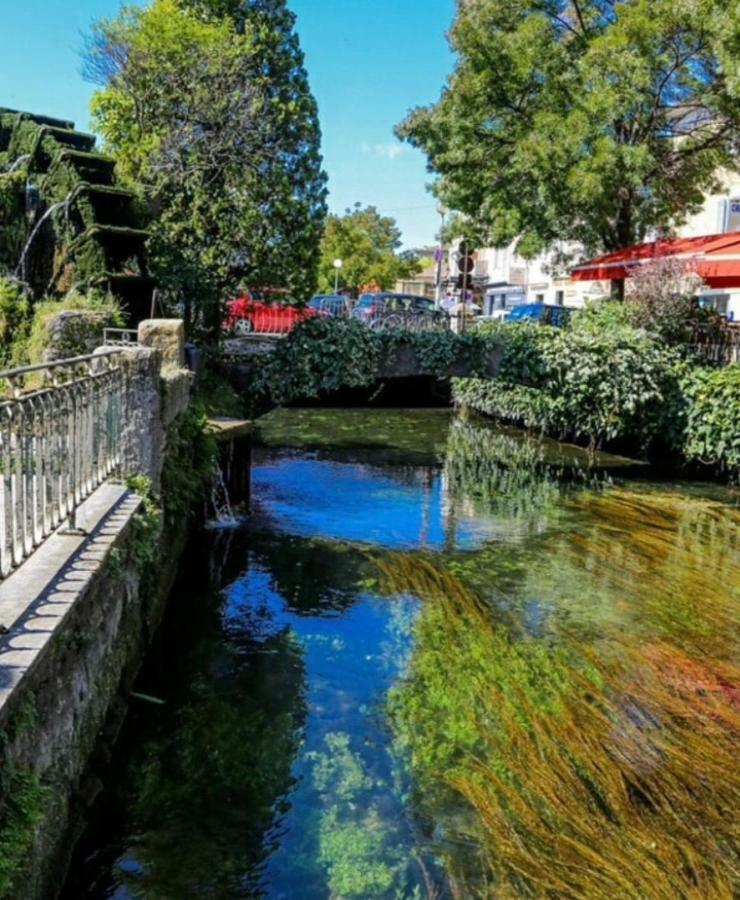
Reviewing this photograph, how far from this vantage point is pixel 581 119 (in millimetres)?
15711

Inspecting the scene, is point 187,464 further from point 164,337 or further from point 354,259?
point 354,259

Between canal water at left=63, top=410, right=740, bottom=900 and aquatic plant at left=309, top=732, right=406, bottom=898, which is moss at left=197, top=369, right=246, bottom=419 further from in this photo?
aquatic plant at left=309, top=732, right=406, bottom=898

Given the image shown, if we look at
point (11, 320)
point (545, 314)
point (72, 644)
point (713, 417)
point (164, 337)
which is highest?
point (545, 314)

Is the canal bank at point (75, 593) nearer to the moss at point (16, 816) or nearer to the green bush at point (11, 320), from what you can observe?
the moss at point (16, 816)

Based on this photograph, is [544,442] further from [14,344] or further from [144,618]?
[144,618]

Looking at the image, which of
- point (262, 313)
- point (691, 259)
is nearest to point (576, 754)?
point (691, 259)

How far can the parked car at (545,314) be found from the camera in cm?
1842

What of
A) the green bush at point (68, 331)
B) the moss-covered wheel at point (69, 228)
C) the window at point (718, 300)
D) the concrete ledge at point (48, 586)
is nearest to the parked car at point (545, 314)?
the window at point (718, 300)

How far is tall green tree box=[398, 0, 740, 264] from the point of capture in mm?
15406

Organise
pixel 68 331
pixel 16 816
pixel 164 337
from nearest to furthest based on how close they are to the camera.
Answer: pixel 16 816 → pixel 164 337 → pixel 68 331

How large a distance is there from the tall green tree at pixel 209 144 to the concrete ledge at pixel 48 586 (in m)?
11.1

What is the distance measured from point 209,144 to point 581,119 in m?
6.86

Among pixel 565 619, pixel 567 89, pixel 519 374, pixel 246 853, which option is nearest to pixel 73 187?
pixel 519 374

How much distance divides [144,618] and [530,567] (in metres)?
4.58
